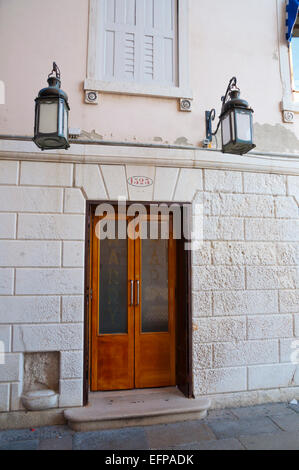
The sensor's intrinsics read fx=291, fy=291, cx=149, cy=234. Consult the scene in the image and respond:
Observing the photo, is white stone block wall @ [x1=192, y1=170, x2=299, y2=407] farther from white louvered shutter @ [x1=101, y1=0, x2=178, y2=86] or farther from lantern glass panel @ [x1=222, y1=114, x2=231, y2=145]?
white louvered shutter @ [x1=101, y1=0, x2=178, y2=86]

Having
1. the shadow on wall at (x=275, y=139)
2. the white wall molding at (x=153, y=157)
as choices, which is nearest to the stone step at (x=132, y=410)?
the white wall molding at (x=153, y=157)

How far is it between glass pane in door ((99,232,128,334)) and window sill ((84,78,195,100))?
1.93m

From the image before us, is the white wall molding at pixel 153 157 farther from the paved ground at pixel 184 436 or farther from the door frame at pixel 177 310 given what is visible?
the paved ground at pixel 184 436

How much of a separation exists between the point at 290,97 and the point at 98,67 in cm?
270

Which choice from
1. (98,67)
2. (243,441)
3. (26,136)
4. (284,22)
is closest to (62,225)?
(26,136)

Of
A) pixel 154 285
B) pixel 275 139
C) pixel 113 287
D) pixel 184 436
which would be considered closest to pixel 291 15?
pixel 275 139

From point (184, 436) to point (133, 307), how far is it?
154cm

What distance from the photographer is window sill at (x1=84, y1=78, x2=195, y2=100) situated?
12.0 feet

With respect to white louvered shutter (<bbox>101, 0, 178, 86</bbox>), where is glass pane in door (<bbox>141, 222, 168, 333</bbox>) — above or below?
below

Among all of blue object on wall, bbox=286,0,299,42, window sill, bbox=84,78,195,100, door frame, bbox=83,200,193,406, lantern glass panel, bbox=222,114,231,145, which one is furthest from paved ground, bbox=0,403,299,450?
blue object on wall, bbox=286,0,299,42

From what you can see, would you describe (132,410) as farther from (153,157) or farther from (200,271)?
(153,157)

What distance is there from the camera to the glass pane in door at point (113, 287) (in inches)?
152

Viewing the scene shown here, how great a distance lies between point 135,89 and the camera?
12.3 feet

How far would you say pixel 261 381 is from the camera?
3.73 m
